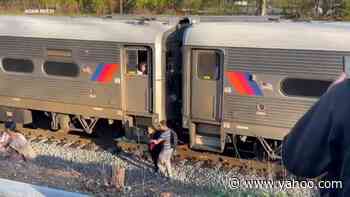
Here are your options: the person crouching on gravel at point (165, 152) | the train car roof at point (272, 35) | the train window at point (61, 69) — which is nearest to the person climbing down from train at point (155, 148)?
the person crouching on gravel at point (165, 152)

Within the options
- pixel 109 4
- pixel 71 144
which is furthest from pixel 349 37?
pixel 109 4

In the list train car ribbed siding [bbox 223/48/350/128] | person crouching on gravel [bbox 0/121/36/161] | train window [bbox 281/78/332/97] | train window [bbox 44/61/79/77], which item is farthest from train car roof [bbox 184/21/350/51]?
person crouching on gravel [bbox 0/121/36/161]

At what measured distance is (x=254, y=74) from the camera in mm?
10742

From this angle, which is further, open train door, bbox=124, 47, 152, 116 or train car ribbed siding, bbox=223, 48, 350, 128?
open train door, bbox=124, 47, 152, 116

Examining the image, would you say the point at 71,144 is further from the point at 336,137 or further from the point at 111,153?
the point at 336,137

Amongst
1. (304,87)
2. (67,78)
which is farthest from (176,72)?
(304,87)

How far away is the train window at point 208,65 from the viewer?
11.3 metres

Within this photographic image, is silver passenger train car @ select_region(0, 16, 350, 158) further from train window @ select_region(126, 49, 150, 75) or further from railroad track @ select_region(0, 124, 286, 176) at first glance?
railroad track @ select_region(0, 124, 286, 176)

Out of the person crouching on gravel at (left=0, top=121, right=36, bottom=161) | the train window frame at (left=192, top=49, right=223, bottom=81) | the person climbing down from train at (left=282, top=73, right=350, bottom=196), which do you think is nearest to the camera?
the person climbing down from train at (left=282, top=73, right=350, bottom=196)

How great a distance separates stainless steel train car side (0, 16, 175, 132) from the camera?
39.5 feet

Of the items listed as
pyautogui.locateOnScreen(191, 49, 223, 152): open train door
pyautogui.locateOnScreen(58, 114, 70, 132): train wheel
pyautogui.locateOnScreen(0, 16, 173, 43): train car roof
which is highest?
pyautogui.locateOnScreen(0, 16, 173, 43): train car roof

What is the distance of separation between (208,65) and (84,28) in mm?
3554

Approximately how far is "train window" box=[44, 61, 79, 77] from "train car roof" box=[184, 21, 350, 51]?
320cm

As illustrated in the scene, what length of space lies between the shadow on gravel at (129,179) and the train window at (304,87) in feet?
8.73
